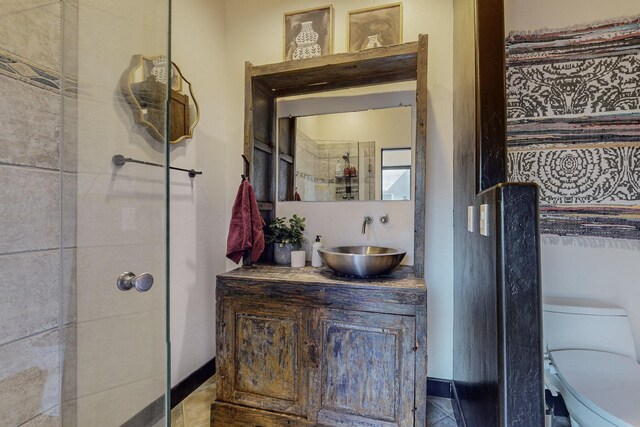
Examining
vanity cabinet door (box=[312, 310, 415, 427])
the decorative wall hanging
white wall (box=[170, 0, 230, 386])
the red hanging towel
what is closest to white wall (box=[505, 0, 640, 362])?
the decorative wall hanging

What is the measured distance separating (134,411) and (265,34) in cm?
236

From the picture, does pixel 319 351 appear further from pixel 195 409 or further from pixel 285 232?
pixel 195 409

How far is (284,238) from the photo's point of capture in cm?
196

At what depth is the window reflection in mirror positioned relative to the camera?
1.97 meters

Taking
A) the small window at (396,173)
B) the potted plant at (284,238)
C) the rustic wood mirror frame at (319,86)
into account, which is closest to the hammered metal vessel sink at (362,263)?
the rustic wood mirror frame at (319,86)

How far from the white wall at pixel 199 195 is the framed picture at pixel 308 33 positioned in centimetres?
55

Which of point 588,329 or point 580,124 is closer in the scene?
point 588,329

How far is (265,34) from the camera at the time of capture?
217cm

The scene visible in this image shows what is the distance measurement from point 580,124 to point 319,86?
1624 millimetres

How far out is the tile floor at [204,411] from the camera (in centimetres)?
165

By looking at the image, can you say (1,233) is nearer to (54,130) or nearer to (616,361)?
(54,130)

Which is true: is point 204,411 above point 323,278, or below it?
below

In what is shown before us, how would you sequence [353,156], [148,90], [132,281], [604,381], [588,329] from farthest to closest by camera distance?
[353,156]
[588,329]
[604,381]
[148,90]
[132,281]

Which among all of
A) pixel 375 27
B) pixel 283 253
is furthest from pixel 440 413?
pixel 375 27
